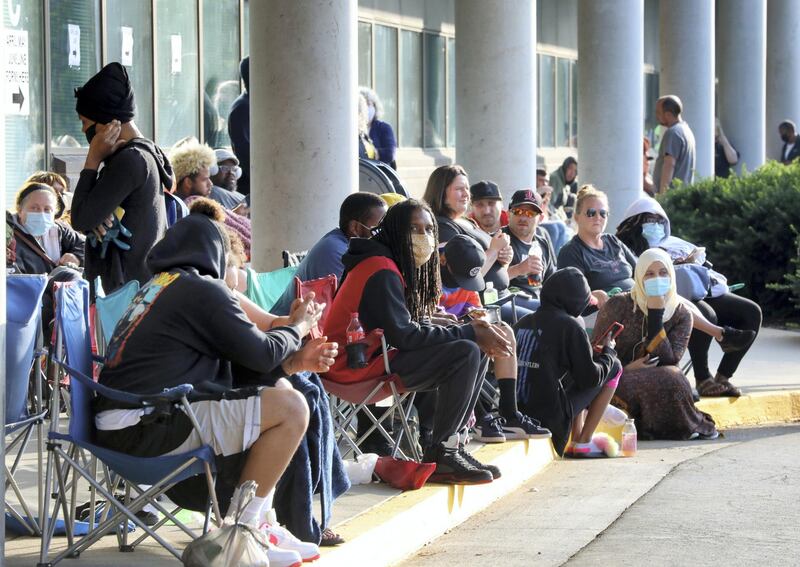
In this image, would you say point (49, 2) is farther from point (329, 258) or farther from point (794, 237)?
point (794, 237)

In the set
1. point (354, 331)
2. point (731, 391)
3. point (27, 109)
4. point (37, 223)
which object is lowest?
point (731, 391)

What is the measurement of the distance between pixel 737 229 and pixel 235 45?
573 cm

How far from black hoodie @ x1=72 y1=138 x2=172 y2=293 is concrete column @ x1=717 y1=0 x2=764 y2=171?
18.3 meters

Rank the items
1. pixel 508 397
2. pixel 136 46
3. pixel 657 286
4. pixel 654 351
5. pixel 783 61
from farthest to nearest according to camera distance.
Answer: pixel 783 61 < pixel 136 46 < pixel 654 351 < pixel 657 286 < pixel 508 397

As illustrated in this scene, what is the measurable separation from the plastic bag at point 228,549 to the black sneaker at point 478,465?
2.56 meters

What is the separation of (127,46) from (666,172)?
254 inches

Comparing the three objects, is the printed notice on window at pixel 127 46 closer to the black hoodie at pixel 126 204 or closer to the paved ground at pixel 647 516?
the paved ground at pixel 647 516

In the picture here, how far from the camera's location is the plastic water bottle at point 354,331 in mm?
7594

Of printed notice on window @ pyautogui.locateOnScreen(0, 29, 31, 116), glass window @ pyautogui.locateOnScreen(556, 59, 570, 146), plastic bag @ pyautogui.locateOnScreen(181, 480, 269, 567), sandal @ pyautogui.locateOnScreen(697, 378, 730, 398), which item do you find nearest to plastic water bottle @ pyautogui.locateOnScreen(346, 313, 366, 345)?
plastic bag @ pyautogui.locateOnScreen(181, 480, 269, 567)

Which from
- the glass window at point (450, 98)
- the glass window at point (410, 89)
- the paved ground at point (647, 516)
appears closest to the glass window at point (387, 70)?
the glass window at point (410, 89)

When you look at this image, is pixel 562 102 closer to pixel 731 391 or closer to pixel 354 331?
pixel 731 391

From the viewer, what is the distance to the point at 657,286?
10258mm

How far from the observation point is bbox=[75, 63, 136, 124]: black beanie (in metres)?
7.50

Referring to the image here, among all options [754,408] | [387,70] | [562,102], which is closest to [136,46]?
[387,70]
